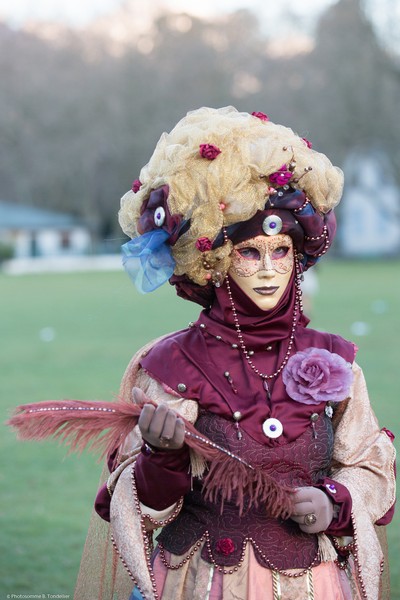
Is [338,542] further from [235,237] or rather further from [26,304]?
[26,304]

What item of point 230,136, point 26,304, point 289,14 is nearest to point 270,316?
point 230,136

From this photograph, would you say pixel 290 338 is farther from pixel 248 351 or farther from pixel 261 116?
pixel 261 116

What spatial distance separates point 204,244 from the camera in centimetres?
261

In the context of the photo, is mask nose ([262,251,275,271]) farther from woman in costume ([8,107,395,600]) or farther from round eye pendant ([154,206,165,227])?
round eye pendant ([154,206,165,227])

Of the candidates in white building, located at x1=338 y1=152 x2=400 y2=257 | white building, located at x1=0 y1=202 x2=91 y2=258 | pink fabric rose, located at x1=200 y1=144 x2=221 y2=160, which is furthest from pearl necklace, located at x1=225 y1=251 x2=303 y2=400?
white building, located at x1=0 y1=202 x2=91 y2=258

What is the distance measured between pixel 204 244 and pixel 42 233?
48049mm

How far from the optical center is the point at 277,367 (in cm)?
270

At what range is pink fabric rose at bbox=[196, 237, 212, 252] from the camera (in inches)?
103

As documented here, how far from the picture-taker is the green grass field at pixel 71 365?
5.01 metres

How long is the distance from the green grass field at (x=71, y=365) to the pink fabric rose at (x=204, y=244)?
685mm

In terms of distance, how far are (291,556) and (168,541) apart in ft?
1.17

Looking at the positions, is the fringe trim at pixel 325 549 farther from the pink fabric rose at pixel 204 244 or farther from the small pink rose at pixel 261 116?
the small pink rose at pixel 261 116

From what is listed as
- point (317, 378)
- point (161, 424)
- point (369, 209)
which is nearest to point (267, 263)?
point (317, 378)

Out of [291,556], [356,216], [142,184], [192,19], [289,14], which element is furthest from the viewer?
[192,19]
